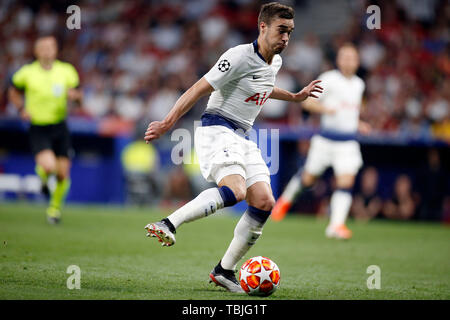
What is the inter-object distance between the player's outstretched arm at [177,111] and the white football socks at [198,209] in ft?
2.05

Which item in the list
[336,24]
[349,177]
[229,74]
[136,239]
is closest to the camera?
[229,74]

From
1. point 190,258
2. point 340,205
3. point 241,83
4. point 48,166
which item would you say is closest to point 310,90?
point 241,83

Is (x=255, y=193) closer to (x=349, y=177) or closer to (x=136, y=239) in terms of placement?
(x=136, y=239)

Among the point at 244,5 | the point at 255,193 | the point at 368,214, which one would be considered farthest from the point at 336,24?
the point at 255,193

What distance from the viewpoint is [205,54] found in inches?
779

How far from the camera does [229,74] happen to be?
607 centimetres

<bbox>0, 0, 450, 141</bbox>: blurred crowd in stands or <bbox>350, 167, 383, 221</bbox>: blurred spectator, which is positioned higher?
<bbox>0, 0, 450, 141</bbox>: blurred crowd in stands

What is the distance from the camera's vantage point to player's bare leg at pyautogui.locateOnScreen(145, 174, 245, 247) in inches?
224

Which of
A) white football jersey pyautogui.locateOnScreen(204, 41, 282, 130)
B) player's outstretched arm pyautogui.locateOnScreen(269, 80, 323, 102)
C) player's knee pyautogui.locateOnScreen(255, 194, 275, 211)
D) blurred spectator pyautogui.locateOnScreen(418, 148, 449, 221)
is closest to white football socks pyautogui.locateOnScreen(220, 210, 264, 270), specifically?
player's knee pyautogui.locateOnScreen(255, 194, 275, 211)

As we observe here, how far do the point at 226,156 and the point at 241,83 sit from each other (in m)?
0.68

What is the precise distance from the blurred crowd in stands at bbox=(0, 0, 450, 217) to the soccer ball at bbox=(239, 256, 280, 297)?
1061cm

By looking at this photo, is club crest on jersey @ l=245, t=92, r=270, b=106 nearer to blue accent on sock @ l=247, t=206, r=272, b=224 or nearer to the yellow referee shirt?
blue accent on sock @ l=247, t=206, r=272, b=224

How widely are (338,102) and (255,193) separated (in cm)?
588

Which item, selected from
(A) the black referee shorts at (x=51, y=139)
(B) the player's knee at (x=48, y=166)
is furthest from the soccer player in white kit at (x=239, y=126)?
(A) the black referee shorts at (x=51, y=139)
